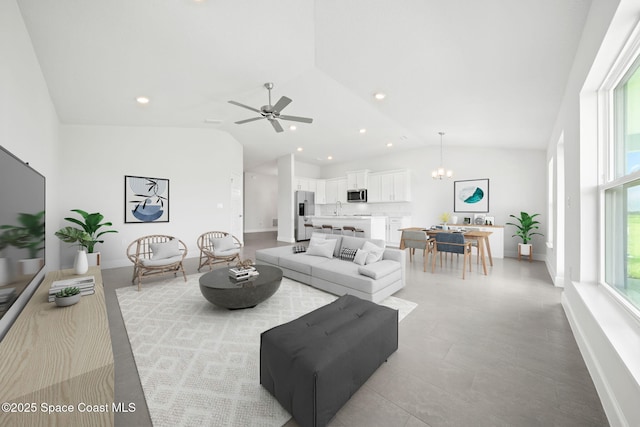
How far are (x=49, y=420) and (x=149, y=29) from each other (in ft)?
10.7

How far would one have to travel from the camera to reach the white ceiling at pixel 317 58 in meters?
2.26

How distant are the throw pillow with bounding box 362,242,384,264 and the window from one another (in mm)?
2192

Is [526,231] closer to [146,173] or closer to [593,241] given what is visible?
[593,241]

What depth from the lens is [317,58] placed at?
3393 mm

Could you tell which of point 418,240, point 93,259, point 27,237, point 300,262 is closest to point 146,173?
point 93,259

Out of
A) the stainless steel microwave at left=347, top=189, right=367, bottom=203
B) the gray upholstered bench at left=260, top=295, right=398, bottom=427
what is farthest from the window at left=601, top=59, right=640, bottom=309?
the stainless steel microwave at left=347, top=189, right=367, bottom=203

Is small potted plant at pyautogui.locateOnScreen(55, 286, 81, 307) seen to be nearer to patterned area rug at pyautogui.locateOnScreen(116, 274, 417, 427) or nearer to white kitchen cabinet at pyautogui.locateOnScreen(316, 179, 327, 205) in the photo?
patterned area rug at pyautogui.locateOnScreen(116, 274, 417, 427)

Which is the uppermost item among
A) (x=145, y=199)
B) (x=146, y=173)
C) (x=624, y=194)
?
(x=146, y=173)

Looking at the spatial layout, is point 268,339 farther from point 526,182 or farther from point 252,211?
point 252,211

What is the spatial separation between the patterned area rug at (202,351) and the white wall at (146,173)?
7.27 ft

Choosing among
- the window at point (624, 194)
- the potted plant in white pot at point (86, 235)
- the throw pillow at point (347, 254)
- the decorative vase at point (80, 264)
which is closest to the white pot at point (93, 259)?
the potted plant in white pot at point (86, 235)

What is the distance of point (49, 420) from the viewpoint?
95cm

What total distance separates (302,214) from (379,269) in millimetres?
6065

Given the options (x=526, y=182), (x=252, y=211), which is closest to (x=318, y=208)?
(x=252, y=211)
